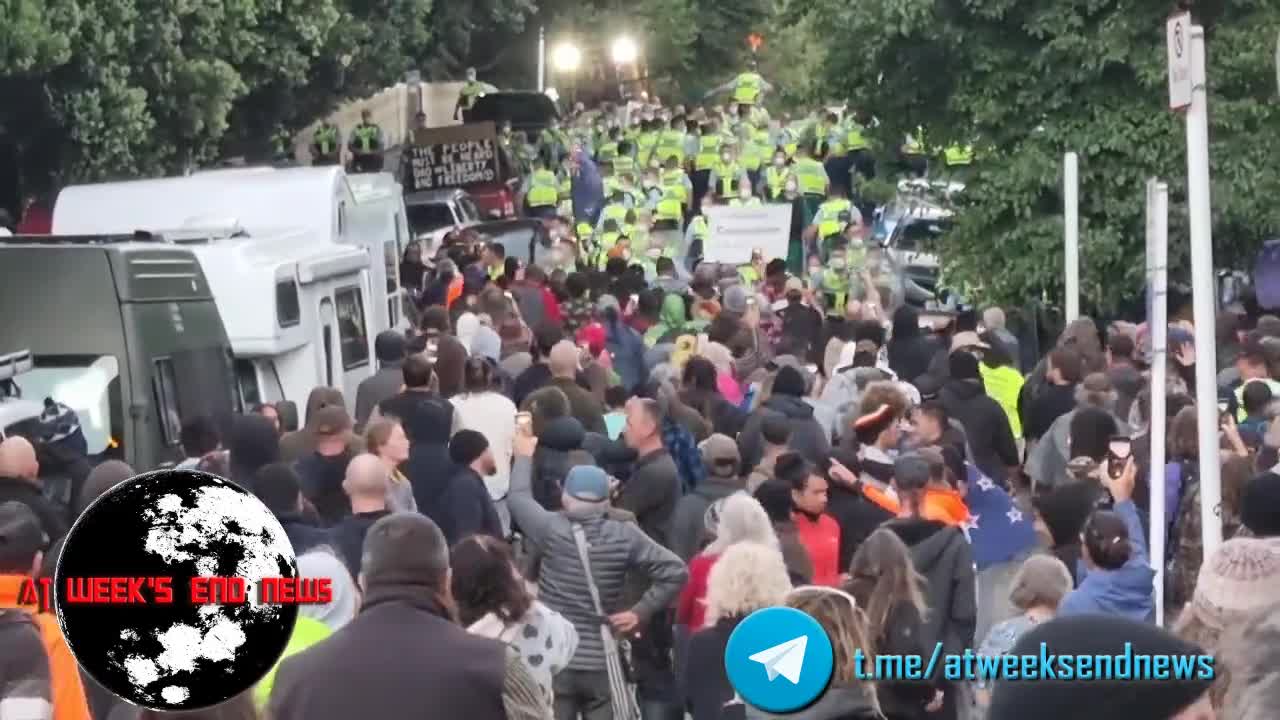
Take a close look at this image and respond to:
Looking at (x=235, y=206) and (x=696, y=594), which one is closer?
(x=696, y=594)

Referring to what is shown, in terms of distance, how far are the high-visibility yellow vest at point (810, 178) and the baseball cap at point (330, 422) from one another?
64.8 feet

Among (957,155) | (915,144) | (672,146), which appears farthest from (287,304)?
(672,146)

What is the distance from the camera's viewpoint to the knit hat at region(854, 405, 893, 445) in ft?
38.1

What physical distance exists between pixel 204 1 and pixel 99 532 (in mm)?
21613

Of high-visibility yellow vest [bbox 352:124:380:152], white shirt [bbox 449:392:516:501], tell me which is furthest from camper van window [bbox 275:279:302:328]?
high-visibility yellow vest [bbox 352:124:380:152]

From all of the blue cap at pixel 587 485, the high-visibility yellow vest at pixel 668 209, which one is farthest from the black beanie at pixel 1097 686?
the high-visibility yellow vest at pixel 668 209

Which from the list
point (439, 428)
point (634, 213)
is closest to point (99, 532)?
point (439, 428)

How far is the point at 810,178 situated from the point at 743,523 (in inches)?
862

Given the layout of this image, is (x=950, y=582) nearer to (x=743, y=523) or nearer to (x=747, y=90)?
(x=743, y=523)

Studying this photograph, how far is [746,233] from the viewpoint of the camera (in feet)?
77.8

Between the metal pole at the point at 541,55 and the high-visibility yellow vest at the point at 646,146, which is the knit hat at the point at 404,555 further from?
the metal pole at the point at 541,55

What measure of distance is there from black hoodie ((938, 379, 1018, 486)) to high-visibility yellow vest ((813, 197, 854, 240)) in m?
12.4

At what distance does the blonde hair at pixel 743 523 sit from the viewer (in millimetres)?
8977

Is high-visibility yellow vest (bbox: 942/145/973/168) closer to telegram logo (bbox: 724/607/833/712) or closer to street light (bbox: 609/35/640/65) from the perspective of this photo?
telegram logo (bbox: 724/607/833/712)
